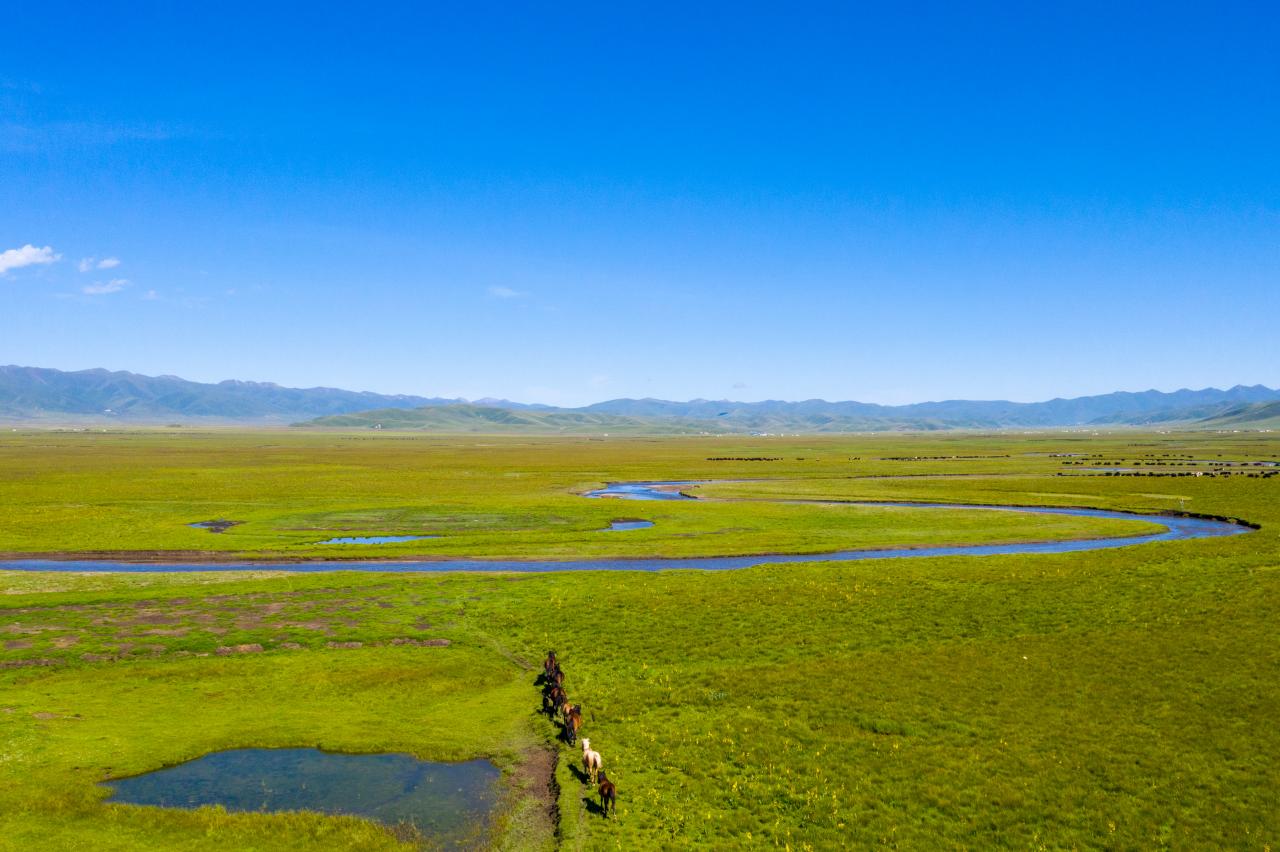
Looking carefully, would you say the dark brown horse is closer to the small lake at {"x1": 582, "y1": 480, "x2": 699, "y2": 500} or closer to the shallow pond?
the shallow pond

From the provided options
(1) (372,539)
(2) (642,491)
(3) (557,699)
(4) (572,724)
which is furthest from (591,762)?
(2) (642,491)

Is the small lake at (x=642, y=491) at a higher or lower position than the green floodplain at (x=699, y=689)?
lower

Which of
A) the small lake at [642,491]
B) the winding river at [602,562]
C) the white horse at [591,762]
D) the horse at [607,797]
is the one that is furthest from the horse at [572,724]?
the small lake at [642,491]

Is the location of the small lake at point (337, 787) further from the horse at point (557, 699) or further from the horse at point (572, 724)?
the horse at point (557, 699)

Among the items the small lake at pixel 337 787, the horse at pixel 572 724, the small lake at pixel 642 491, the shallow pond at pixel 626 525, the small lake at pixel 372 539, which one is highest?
the horse at pixel 572 724

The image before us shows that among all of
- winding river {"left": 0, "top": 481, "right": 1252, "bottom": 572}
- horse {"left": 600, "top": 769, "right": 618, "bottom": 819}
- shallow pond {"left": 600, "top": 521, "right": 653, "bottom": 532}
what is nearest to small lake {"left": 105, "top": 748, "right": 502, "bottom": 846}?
horse {"left": 600, "top": 769, "right": 618, "bottom": 819}

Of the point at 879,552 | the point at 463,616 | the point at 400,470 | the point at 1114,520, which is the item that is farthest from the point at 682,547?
the point at 400,470

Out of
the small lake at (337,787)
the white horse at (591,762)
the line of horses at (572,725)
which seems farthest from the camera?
the white horse at (591,762)
